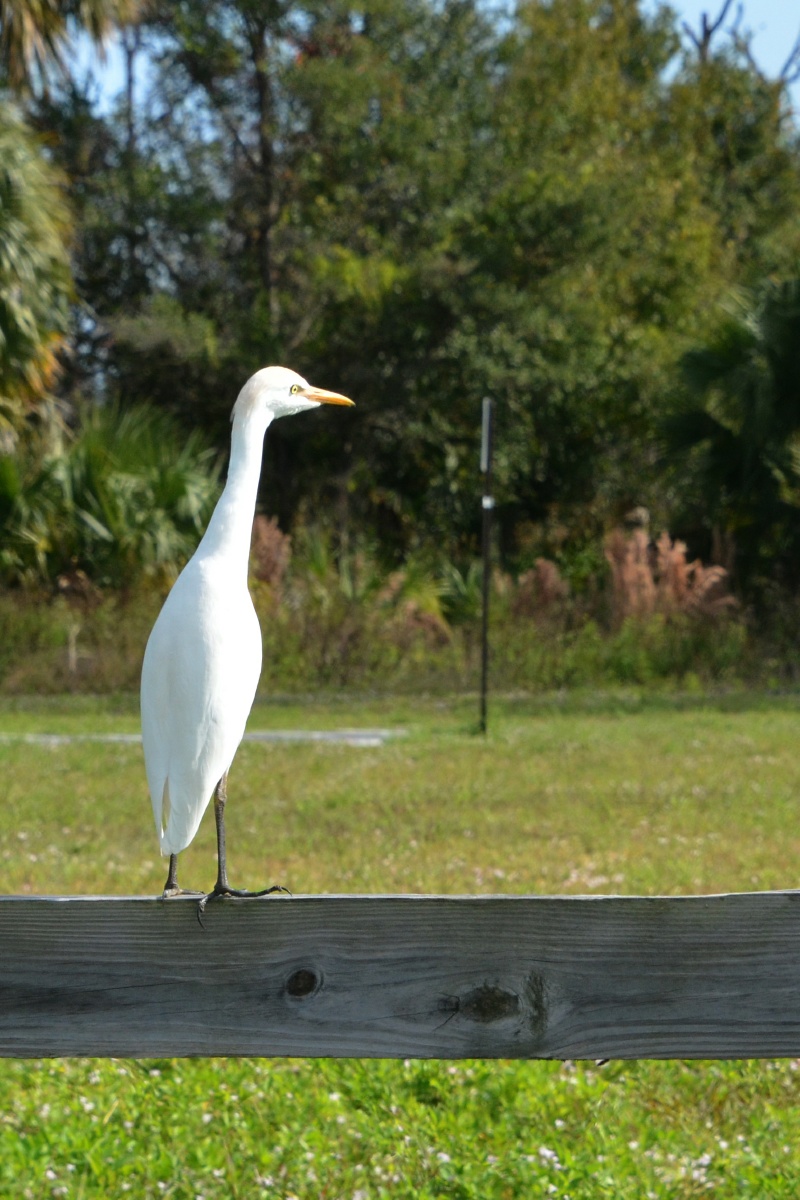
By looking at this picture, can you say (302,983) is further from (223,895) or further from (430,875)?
(430,875)

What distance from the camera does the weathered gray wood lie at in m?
1.50

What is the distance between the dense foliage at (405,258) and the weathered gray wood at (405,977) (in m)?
15.2

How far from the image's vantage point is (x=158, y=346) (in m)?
18.5

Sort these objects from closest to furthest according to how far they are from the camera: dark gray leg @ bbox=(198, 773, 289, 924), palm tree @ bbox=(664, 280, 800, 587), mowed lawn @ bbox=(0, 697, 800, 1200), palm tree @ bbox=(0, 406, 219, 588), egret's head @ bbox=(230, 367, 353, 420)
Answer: dark gray leg @ bbox=(198, 773, 289, 924) → egret's head @ bbox=(230, 367, 353, 420) → mowed lawn @ bbox=(0, 697, 800, 1200) → palm tree @ bbox=(0, 406, 219, 588) → palm tree @ bbox=(664, 280, 800, 587)

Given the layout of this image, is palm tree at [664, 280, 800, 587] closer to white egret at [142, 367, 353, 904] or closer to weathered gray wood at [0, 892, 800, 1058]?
white egret at [142, 367, 353, 904]

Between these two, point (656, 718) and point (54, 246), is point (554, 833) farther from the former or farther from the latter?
point (54, 246)

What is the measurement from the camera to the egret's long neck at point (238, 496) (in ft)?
6.31

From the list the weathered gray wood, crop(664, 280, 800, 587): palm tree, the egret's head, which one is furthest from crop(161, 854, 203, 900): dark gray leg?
crop(664, 280, 800, 587): palm tree

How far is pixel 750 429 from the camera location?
1377cm

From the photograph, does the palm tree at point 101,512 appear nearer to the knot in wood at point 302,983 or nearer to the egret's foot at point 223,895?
the egret's foot at point 223,895

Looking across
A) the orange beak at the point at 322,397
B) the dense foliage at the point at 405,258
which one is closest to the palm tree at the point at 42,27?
the dense foliage at the point at 405,258

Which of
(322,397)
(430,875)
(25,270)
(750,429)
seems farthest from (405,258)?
(322,397)

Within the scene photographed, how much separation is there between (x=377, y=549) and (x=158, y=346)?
4.07m

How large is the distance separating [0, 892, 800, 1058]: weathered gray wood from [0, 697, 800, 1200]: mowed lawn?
3.94 ft
